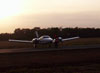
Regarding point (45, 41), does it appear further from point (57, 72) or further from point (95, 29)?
point (95, 29)

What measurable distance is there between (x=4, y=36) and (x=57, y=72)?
102507 millimetres

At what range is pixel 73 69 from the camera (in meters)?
17.5

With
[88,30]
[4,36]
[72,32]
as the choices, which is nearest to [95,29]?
[88,30]

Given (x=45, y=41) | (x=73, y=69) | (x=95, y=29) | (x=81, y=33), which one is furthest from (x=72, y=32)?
(x=73, y=69)

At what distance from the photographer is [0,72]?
16953 millimetres

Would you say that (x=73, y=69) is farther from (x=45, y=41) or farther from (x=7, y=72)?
(x=45, y=41)

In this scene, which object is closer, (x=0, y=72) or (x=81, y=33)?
(x=0, y=72)

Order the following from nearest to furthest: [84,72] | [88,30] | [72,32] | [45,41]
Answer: [84,72], [45,41], [72,32], [88,30]

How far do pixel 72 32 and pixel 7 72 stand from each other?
328ft

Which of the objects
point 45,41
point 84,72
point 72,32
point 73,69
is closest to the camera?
point 84,72

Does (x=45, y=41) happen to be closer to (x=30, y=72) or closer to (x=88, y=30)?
(x=30, y=72)

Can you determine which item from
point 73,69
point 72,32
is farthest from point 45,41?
point 72,32

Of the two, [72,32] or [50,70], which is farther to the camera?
[72,32]

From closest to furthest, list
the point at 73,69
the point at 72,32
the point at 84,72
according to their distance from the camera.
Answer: the point at 84,72 < the point at 73,69 < the point at 72,32
